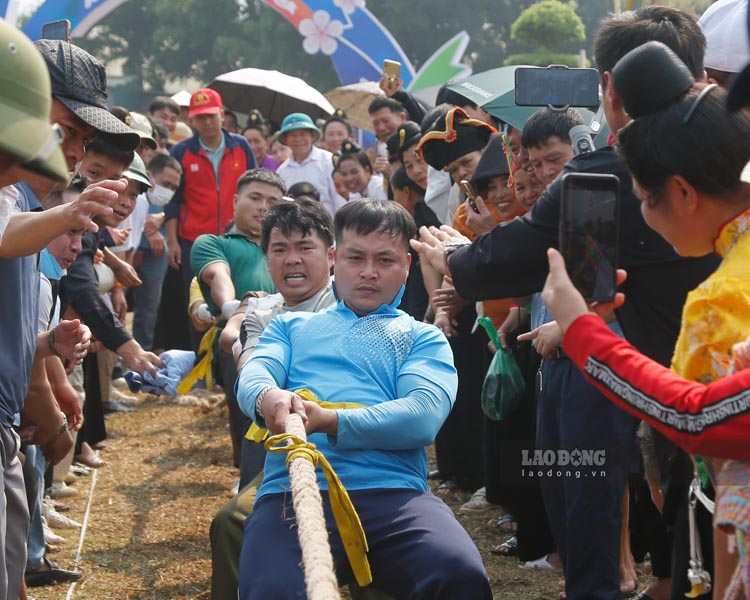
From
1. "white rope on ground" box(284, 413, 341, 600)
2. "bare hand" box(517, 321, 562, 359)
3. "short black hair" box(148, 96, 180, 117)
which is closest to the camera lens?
"white rope on ground" box(284, 413, 341, 600)

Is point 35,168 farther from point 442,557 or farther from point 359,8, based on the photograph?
point 359,8

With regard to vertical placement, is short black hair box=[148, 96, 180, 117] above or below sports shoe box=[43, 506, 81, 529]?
above

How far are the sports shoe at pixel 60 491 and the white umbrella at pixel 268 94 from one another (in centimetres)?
671

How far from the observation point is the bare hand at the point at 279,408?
271 cm

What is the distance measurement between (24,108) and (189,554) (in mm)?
3452

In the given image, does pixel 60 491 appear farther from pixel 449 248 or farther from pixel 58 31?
pixel 449 248

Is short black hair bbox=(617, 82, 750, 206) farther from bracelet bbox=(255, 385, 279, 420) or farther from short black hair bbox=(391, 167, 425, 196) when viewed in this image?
short black hair bbox=(391, 167, 425, 196)

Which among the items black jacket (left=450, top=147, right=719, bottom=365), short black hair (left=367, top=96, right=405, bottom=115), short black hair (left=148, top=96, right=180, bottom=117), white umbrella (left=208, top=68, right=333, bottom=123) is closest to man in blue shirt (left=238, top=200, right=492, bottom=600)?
black jacket (left=450, top=147, right=719, bottom=365)

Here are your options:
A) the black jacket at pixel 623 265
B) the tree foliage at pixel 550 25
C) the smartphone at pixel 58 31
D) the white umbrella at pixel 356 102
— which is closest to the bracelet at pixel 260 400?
the black jacket at pixel 623 265

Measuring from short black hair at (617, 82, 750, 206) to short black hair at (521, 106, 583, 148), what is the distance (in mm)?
1445

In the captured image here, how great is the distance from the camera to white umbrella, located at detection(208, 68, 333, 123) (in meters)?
11.8

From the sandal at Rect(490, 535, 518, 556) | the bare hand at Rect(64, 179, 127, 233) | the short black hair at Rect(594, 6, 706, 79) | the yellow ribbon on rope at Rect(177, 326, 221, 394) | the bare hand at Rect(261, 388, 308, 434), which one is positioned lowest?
the sandal at Rect(490, 535, 518, 556)

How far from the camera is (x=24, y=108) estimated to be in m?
1.89

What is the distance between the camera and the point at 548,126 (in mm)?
3635
